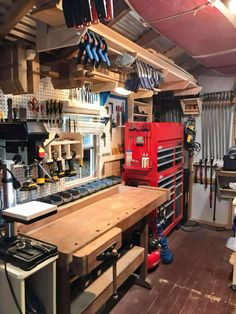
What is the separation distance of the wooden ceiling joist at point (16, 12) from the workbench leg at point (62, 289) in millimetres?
1365

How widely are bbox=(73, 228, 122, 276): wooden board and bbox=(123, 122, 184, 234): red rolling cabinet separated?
1.61 metres

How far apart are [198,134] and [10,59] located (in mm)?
3518

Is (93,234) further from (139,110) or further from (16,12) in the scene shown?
(139,110)

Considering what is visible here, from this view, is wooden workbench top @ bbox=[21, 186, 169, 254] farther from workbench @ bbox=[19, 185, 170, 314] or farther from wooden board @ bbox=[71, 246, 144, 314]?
wooden board @ bbox=[71, 246, 144, 314]

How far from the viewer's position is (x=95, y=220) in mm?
1925

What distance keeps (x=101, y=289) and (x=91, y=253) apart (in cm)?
68

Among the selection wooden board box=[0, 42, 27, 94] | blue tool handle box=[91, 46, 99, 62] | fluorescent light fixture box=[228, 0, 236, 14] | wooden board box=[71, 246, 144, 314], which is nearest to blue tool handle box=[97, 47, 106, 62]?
blue tool handle box=[91, 46, 99, 62]

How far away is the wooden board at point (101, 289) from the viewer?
1.78 m

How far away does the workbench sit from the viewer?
1.47 m

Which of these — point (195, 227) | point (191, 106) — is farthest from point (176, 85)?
point (195, 227)

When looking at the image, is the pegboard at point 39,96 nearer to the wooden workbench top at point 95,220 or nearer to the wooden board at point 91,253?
the wooden workbench top at point 95,220

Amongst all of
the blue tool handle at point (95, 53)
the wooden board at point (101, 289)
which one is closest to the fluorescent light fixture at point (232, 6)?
the blue tool handle at point (95, 53)

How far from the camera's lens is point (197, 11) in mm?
1751

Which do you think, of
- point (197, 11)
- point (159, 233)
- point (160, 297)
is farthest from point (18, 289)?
point (159, 233)
